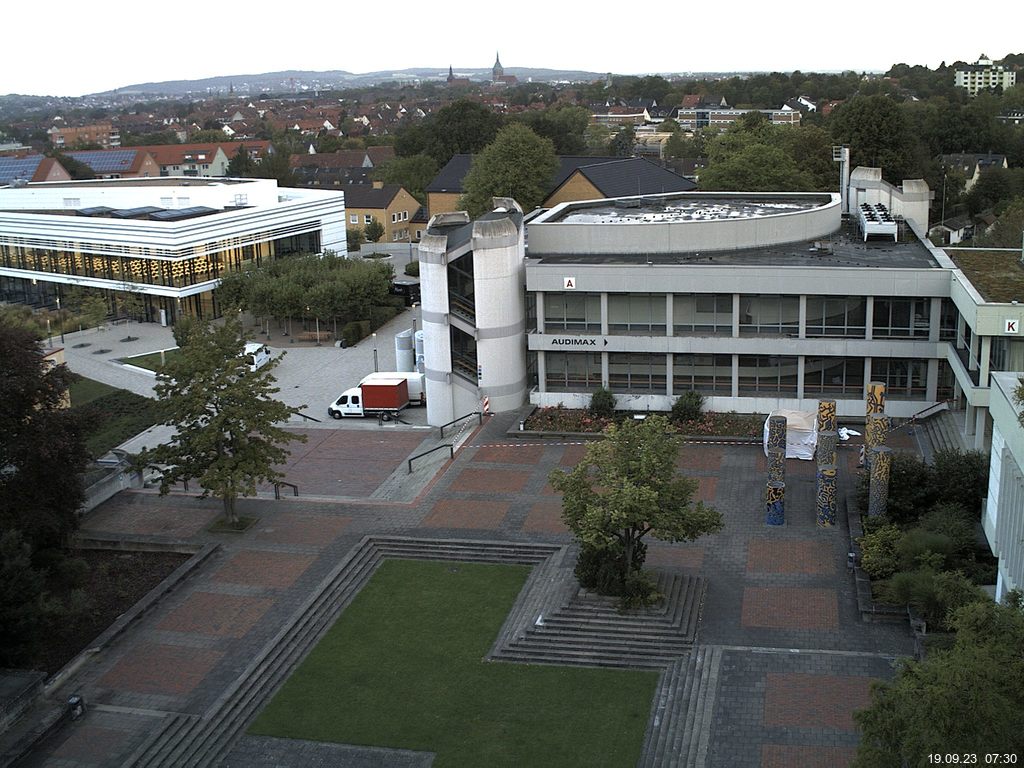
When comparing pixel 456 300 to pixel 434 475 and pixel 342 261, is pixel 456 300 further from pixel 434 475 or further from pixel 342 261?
pixel 342 261

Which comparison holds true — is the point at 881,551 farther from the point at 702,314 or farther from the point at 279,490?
the point at 279,490

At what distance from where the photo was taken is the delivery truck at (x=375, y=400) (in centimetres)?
4097

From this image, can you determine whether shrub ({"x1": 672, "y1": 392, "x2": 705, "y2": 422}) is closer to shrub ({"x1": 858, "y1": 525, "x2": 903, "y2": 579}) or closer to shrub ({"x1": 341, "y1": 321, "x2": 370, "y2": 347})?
shrub ({"x1": 858, "y1": 525, "x2": 903, "y2": 579})

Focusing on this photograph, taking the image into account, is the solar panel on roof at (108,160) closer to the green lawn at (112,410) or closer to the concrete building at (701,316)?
the green lawn at (112,410)

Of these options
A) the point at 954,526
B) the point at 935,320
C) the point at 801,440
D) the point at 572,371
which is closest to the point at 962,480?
the point at 954,526

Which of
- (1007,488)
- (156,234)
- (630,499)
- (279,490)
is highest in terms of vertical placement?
(156,234)

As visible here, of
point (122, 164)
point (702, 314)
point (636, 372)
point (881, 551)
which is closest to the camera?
point (881, 551)

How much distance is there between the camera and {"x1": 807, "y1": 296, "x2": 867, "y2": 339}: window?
119ft

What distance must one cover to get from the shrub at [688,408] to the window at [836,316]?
429cm

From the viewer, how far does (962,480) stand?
2783cm

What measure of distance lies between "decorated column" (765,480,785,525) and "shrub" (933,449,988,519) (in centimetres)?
382

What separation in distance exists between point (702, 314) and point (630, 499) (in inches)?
609

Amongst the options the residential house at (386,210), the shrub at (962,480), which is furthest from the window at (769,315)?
the residential house at (386,210)

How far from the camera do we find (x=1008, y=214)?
57.3 m
